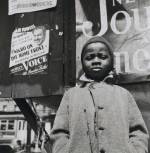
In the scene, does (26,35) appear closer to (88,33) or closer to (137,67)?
(88,33)

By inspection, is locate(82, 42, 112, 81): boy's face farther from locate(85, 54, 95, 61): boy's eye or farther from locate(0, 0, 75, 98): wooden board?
locate(0, 0, 75, 98): wooden board

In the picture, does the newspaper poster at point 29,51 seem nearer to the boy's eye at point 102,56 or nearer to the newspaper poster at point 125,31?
the newspaper poster at point 125,31

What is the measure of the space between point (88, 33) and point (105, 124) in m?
1.32

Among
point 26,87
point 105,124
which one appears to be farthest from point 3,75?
point 105,124

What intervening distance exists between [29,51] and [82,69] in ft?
2.40

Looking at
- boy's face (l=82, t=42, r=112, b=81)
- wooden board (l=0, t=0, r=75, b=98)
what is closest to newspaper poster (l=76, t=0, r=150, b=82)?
wooden board (l=0, t=0, r=75, b=98)

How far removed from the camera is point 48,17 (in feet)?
13.2

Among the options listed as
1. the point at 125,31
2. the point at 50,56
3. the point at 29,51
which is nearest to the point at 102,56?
the point at 125,31

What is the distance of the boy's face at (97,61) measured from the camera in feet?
9.13

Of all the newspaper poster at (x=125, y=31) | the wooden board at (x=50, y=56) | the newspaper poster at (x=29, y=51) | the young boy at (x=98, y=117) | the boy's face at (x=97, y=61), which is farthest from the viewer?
the newspaper poster at (x=29, y=51)

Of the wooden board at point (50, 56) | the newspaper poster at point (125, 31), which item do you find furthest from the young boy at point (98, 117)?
the wooden board at point (50, 56)

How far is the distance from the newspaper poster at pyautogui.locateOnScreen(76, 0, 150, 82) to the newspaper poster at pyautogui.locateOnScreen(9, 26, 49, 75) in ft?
1.46

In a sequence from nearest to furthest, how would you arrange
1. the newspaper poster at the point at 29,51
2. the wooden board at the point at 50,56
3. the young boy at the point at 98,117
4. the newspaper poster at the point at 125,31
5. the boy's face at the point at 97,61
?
the young boy at the point at 98,117 < the boy's face at the point at 97,61 < the newspaper poster at the point at 125,31 < the wooden board at the point at 50,56 < the newspaper poster at the point at 29,51

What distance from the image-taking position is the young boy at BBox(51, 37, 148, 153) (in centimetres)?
250
